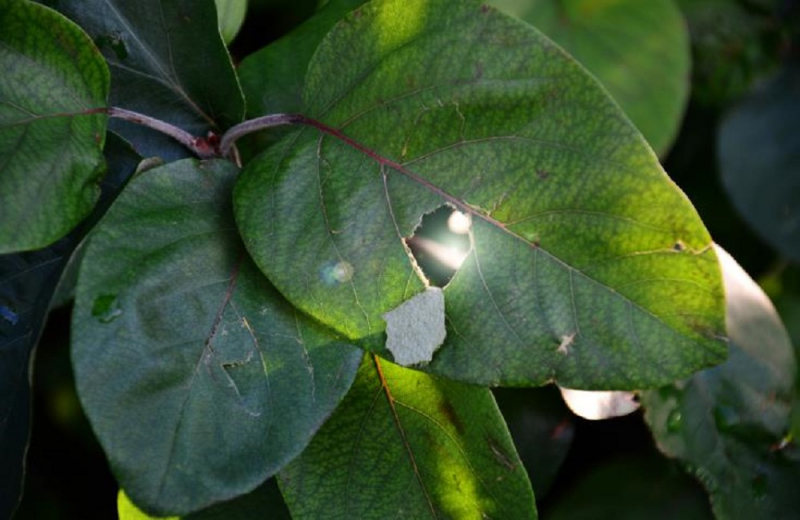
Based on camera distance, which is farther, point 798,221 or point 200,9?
point 798,221

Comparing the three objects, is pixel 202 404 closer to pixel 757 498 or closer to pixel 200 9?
pixel 200 9

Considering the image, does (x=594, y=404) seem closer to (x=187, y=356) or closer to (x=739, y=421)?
(x=739, y=421)

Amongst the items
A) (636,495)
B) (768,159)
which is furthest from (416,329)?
(768,159)

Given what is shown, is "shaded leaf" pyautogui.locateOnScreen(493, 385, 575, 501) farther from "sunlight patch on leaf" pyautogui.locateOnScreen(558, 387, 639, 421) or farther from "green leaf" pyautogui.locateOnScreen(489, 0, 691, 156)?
"green leaf" pyautogui.locateOnScreen(489, 0, 691, 156)

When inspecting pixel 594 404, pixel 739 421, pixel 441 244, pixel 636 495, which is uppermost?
pixel 441 244

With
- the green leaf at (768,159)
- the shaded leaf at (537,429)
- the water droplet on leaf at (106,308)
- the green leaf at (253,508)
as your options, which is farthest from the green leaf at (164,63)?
the green leaf at (768,159)

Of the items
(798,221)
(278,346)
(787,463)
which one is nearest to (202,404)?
(278,346)

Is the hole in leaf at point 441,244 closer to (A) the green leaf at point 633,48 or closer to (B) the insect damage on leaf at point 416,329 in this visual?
(B) the insect damage on leaf at point 416,329
